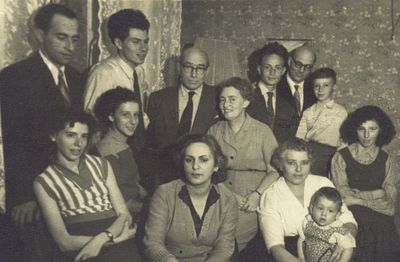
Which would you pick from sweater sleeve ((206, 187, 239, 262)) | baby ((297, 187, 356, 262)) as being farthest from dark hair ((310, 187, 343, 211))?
sweater sleeve ((206, 187, 239, 262))

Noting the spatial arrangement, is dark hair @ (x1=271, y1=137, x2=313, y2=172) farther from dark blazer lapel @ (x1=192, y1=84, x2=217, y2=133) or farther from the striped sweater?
the striped sweater

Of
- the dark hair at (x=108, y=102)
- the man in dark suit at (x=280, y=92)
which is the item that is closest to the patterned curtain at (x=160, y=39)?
the dark hair at (x=108, y=102)

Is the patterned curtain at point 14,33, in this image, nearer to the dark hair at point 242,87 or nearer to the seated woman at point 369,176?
the dark hair at point 242,87

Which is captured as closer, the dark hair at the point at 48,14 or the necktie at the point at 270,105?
the dark hair at the point at 48,14

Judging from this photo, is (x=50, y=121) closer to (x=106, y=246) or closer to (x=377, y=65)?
(x=106, y=246)

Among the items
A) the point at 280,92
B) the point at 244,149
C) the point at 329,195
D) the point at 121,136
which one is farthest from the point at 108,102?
the point at 280,92

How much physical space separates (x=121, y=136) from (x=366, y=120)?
4.96 ft

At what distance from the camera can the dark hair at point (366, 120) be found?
3.10 meters

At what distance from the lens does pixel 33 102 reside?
2324 millimetres

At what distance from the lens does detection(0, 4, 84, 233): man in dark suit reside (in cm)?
226

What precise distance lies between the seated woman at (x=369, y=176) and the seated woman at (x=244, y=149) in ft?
2.10

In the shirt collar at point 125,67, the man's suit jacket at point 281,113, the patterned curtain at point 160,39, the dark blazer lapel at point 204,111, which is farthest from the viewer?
the patterned curtain at point 160,39

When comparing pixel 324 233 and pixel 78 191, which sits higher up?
pixel 78 191

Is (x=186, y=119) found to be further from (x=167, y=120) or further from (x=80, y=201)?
(x=80, y=201)
